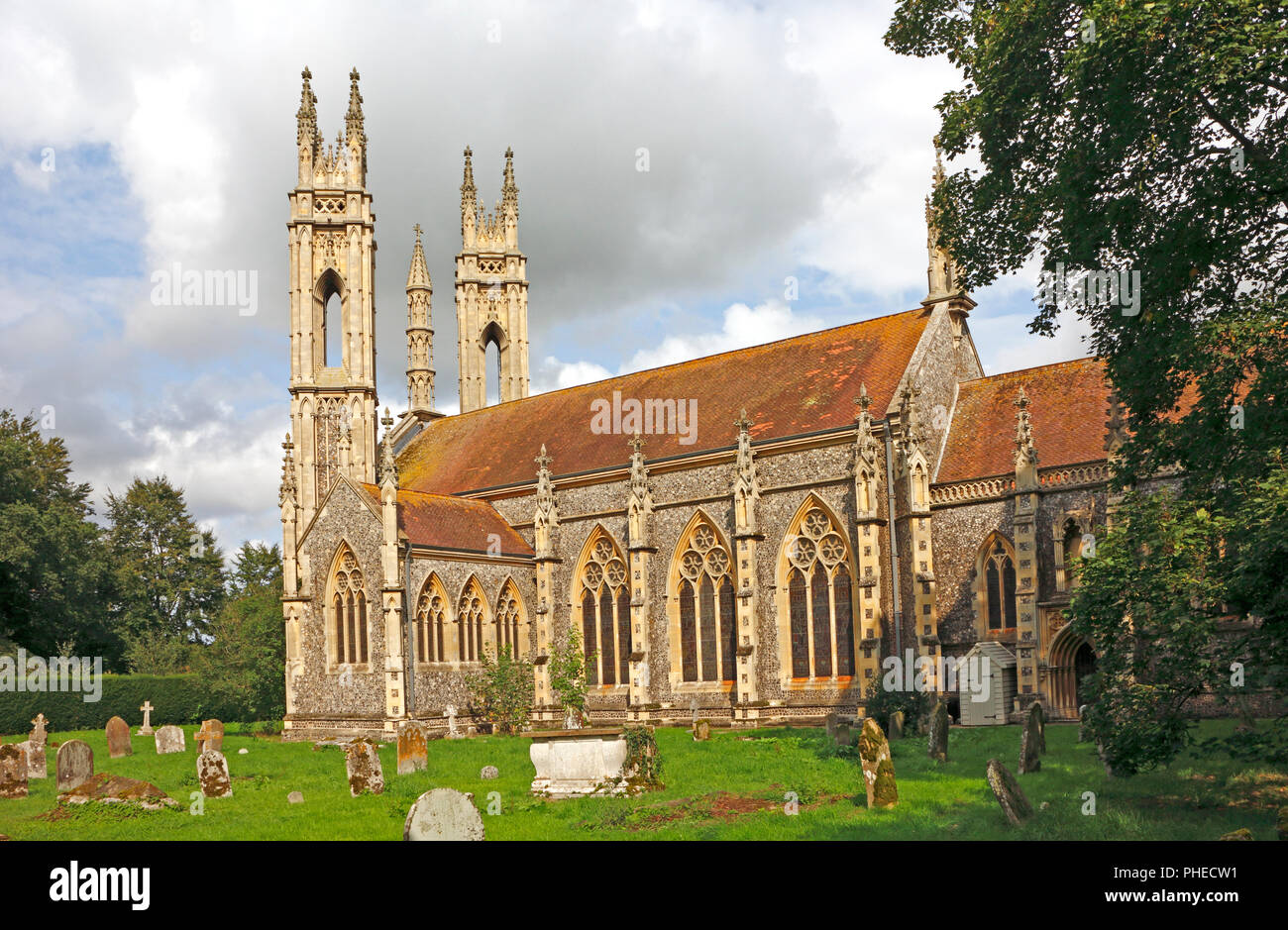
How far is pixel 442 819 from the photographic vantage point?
33.3ft

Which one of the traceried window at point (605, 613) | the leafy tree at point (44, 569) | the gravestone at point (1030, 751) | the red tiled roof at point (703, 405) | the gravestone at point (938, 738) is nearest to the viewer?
the gravestone at point (1030, 751)

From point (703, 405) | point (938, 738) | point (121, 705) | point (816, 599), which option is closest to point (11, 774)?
point (938, 738)

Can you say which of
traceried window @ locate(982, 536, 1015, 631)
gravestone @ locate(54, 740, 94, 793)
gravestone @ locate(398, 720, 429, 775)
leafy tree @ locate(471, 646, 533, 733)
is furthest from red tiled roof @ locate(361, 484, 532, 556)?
traceried window @ locate(982, 536, 1015, 631)

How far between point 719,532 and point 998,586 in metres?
7.79

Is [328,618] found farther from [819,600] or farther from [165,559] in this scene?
[165,559]

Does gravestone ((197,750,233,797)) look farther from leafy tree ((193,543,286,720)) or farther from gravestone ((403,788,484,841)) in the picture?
leafy tree ((193,543,286,720))

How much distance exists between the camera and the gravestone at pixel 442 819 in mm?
10039

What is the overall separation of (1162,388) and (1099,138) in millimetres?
3095

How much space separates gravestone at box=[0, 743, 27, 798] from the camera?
1808 cm

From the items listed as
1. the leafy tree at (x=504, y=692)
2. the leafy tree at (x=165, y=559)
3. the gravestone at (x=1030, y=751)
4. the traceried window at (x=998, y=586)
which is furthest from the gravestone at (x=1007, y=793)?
the leafy tree at (x=165, y=559)

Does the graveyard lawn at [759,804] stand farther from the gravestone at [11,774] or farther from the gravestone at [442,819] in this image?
the gravestone at [442,819]

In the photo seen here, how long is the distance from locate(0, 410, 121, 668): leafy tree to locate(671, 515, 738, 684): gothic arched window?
2770cm

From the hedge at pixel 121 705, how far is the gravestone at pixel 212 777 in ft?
78.7

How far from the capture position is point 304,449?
1478 inches
